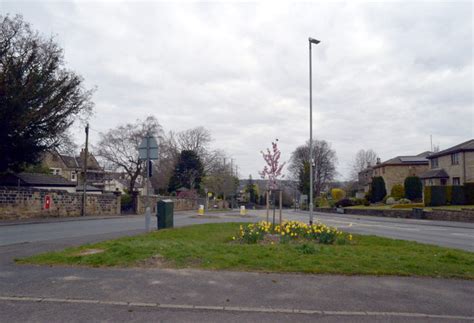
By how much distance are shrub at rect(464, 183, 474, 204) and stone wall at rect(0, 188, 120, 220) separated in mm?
35055

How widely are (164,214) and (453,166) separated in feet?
136

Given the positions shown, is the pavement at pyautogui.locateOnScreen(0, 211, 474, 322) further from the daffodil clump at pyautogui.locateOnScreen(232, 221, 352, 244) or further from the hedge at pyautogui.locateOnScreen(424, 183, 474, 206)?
the hedge at pyautogui.locateOnScreen(424, 183, 474, 206)

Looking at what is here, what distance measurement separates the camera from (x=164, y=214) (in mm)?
18297

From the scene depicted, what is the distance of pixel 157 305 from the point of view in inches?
234

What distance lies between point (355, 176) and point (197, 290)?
108 metres

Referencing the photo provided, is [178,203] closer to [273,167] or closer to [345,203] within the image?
[345,203]

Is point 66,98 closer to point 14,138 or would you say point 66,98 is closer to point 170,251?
point 14,138

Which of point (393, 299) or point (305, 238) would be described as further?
point (305, 238)

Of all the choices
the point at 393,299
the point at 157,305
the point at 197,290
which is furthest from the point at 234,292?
the point at 393,299

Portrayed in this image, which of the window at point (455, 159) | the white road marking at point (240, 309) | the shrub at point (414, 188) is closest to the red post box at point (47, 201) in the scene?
the white road marking at point (240, 309)

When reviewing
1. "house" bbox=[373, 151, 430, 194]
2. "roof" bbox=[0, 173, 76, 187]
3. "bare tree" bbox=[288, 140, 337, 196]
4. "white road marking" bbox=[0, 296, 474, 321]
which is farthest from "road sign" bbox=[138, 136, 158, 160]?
"bare tree" bbox=[288, 140, 337, 196]

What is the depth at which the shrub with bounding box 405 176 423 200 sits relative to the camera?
182 ft

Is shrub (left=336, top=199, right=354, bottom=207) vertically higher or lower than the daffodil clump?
lower

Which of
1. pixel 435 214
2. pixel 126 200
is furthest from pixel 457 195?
Answer: pixel 126 200
